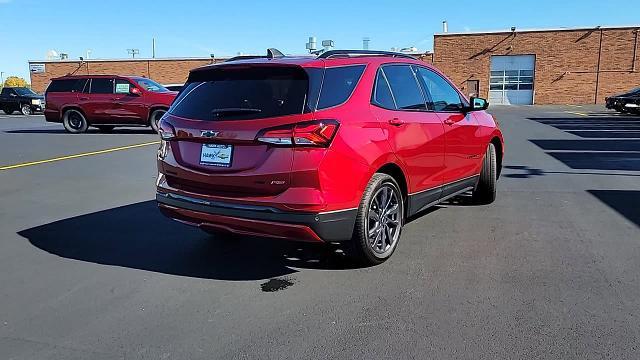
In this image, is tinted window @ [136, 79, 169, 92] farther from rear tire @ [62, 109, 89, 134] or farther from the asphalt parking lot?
the asphalt parking lot

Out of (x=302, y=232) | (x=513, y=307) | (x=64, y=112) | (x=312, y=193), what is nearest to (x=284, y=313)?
(x=302, y=232)

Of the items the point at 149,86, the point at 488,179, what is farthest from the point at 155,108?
the point at 488,179

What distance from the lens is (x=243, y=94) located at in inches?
163

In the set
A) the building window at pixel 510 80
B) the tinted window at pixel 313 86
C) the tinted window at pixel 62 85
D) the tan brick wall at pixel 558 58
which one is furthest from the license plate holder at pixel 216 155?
the building window at pixel 510 80

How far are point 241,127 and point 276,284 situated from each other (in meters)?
1.26

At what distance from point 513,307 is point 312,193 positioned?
1601 mm

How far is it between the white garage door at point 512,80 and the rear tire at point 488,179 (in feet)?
129

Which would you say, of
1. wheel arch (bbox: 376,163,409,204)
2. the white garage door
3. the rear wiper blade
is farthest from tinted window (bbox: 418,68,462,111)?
the white garage door

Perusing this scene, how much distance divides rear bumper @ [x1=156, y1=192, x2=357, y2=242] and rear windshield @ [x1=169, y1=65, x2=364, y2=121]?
2.27 feet

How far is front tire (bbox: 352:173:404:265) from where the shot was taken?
4.18m

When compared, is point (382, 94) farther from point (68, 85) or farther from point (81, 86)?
point (68, 85)

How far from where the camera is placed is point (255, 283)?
13.6 feet

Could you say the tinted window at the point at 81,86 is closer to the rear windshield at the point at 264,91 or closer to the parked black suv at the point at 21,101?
the rear windshield at the point at 264,91

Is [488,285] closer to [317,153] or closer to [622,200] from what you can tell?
[317,153]
